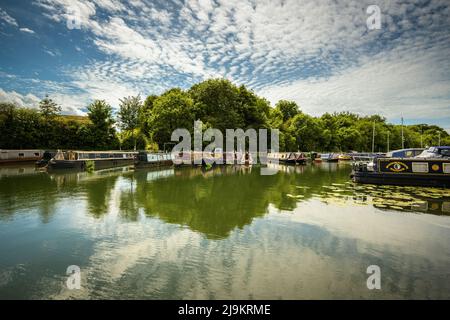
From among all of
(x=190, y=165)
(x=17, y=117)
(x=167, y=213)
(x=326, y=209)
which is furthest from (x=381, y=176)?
(x=17, y=117)

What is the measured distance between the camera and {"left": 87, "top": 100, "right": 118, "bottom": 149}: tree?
46.7 m

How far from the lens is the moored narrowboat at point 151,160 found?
29766 mm

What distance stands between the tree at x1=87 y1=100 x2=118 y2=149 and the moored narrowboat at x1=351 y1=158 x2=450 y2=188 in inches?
1631

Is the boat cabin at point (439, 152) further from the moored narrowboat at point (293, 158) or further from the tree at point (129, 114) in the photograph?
the tree at point (129, 114)

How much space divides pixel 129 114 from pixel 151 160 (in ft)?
80.7

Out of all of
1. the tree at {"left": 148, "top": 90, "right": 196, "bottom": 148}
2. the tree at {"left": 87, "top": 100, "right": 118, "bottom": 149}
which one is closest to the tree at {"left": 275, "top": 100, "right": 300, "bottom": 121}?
the tree at {"left": 148, "top": 90, "right": 196, "bottom": 148}

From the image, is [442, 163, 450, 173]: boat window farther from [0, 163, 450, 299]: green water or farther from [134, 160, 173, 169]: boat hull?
[134, 160, 173, 169]: boat hull

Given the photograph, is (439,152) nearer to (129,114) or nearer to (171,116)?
(171,116)

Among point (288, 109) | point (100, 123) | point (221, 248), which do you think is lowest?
point (221, 248)

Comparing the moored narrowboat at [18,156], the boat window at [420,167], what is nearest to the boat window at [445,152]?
the boat window at [420,167]

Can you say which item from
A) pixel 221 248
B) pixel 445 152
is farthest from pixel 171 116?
pixel 221 248

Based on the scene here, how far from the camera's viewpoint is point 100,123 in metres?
47.0

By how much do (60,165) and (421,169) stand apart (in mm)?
30274
